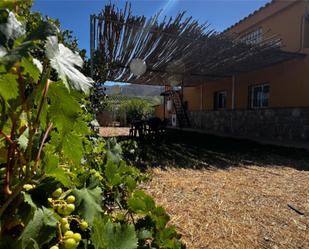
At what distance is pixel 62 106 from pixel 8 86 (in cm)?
11

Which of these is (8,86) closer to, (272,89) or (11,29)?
(11,29)

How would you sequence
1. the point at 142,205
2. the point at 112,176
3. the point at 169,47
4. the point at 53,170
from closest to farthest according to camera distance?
the point at 53,170 → the point at 142,205 → the point at 112,176 → the point at 169,47

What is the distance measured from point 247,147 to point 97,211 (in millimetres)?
7906

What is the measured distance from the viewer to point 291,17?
10.3 meters

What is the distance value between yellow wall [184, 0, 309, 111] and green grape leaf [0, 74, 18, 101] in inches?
408

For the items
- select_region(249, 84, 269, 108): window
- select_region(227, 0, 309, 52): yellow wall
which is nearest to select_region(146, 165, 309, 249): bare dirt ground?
select_region(227, 0, 309, 52): yellow wall

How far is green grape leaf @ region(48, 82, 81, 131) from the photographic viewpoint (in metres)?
0.56

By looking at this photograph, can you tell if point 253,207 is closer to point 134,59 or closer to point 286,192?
point 286,192

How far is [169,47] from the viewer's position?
889cm

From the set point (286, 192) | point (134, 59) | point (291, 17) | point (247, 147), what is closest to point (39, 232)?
point (286, 192)

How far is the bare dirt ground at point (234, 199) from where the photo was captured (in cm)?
226

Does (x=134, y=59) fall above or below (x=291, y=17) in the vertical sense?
below

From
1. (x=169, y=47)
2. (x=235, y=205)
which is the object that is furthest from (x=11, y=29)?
(x=169, y=47)

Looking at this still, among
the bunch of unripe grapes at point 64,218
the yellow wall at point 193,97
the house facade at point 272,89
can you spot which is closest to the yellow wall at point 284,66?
the house facade at point 272,89
